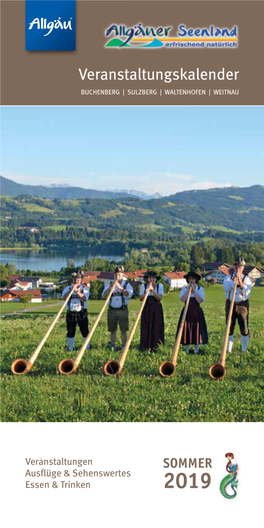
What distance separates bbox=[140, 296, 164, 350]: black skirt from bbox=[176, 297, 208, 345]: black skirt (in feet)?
1.72

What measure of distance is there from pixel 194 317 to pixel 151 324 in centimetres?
91

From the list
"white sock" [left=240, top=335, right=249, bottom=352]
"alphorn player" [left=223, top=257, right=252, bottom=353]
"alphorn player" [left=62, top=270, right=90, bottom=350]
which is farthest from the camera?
"alphorn player" [left=62, top=270, right=90, bottom=350]

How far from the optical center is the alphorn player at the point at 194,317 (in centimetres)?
930

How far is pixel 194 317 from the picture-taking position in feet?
30.9

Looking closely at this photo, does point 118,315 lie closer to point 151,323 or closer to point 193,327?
point 151,323

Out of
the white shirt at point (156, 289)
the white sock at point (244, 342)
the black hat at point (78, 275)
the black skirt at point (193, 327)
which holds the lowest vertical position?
the white sock at point (244, 342)

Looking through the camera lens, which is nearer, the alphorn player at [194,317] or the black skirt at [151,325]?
the alphorn player at [194,317]

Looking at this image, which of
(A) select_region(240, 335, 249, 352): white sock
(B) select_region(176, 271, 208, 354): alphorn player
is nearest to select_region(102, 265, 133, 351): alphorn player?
(B) select_region(176, 271, 208, 354): alphorn player

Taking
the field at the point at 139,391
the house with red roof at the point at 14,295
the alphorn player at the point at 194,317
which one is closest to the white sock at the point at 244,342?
the field at the point at 139,391

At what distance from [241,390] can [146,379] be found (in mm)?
1558
